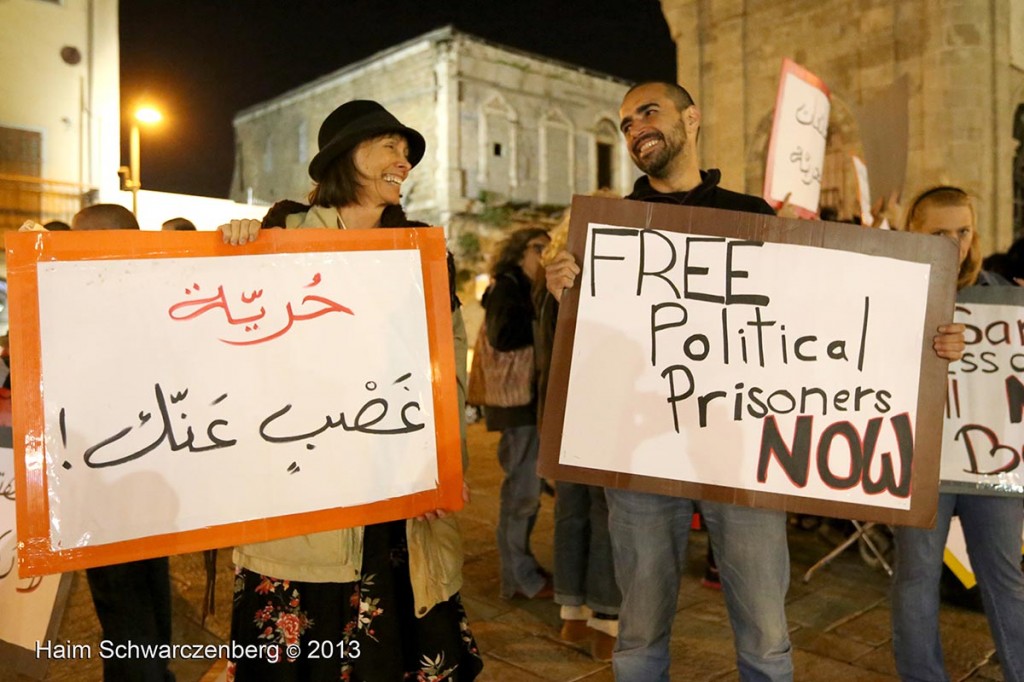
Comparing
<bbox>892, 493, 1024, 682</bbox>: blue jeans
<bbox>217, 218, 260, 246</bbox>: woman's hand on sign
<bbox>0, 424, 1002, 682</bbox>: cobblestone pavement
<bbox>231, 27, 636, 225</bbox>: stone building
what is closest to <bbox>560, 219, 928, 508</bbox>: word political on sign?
Result: <bbox>892, 493, 1024, 682</bbox>: blue jeans

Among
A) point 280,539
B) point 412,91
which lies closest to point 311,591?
point 280,539

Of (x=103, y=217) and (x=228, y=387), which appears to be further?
(x=103, y=217)

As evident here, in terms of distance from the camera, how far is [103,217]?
2533 millimetres

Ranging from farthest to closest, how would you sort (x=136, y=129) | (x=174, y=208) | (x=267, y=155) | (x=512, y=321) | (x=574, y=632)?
(x=267, y=155), (x=174, y=208), (x=136, y=129), (x=512, y=321), (x=574, y=632)

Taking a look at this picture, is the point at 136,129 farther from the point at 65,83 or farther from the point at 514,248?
the point at 514,248

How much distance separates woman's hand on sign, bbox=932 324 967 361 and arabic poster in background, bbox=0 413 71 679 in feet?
9.77

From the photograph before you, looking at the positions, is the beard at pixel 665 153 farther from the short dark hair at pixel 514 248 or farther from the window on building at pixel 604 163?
the window on building at pixel 604 163

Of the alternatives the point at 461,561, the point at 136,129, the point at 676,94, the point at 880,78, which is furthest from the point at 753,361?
the point at 136,129

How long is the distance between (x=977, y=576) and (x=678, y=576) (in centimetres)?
115

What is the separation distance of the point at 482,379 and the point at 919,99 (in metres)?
7.26

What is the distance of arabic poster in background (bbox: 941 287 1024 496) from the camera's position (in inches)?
100

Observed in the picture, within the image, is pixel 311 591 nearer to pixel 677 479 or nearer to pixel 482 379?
pixel 677 479

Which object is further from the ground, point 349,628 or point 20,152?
point 20,152

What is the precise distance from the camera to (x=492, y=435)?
9266mm
